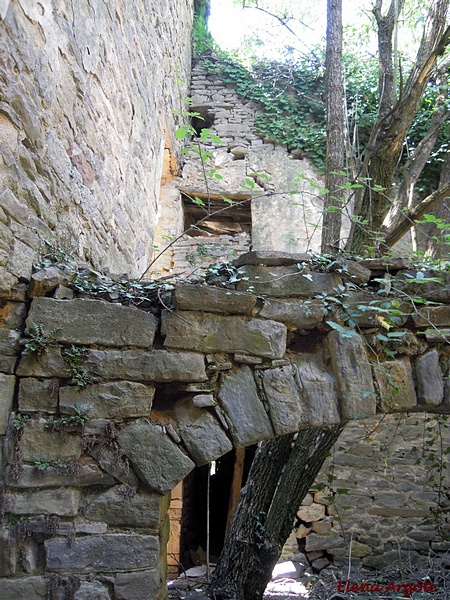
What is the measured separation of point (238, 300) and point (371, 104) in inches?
246

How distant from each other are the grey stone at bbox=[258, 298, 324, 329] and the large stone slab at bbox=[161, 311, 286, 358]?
0.04 metres

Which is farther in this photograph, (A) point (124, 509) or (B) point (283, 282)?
(B) point (283, 282)

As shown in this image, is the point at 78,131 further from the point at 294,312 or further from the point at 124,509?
the point at 124,509

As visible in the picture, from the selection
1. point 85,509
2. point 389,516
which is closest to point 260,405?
point 85,509

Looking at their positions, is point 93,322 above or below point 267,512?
above

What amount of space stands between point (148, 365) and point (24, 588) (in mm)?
902

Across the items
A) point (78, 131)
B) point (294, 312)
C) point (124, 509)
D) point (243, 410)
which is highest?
point (78, 131)

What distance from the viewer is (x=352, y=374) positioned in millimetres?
2150

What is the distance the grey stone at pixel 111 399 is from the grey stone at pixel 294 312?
2.00 ft

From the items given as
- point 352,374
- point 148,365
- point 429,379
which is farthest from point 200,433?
point 429,379

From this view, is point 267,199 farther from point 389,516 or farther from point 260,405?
point 260,405

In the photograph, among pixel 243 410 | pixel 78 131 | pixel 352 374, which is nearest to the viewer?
pixel 243 410

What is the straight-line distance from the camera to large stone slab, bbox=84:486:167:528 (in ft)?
6.07

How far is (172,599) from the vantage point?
2.90m
